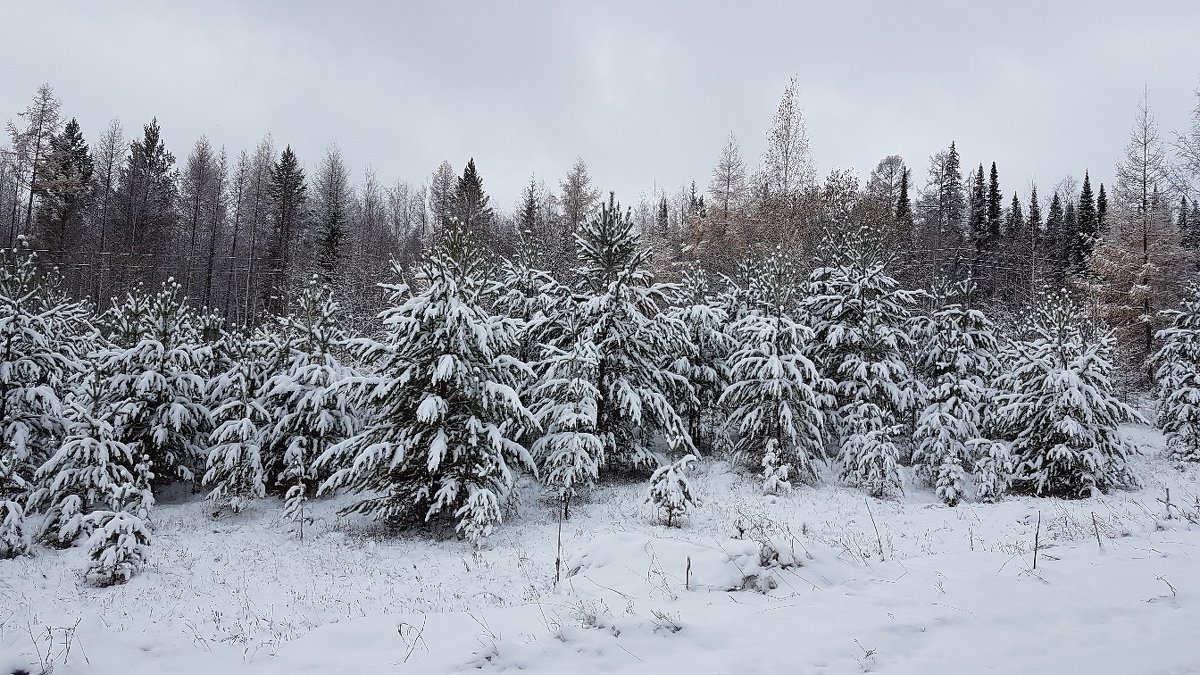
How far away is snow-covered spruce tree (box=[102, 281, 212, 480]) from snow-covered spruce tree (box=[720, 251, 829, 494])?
15.0 metres

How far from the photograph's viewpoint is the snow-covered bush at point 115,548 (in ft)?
35.3

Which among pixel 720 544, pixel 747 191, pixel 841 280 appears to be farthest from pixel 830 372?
pixel 747 191

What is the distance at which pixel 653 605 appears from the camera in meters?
6.69

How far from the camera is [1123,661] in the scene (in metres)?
4.58

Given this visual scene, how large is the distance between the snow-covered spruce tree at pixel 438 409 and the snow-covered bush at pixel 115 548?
10.8ft

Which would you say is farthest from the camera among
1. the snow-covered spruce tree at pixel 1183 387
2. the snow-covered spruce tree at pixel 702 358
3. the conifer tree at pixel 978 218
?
the conifer tree at pixel 978 218

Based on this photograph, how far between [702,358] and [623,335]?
14.6 ft

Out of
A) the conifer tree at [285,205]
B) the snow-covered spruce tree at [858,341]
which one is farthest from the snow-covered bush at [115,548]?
the conifer tree at [285,205]

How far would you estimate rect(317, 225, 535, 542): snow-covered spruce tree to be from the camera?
12.9 metres

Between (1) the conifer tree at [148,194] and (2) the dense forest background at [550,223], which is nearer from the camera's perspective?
(2) the dense forest background at [550,223]

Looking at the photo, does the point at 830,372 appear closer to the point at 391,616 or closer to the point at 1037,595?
the point at 1037,595

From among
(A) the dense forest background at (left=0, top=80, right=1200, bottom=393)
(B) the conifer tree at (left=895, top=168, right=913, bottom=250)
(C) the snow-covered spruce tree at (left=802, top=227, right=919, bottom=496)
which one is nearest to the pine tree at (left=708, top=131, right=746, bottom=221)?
(A) the dense forest background at (left=0, top=80, right=1200, bottom=393)

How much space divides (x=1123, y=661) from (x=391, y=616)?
694cm

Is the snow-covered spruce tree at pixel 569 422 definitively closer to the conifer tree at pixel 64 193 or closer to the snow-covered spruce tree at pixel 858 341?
the snow-covered spruce tree at pixel 858 341
